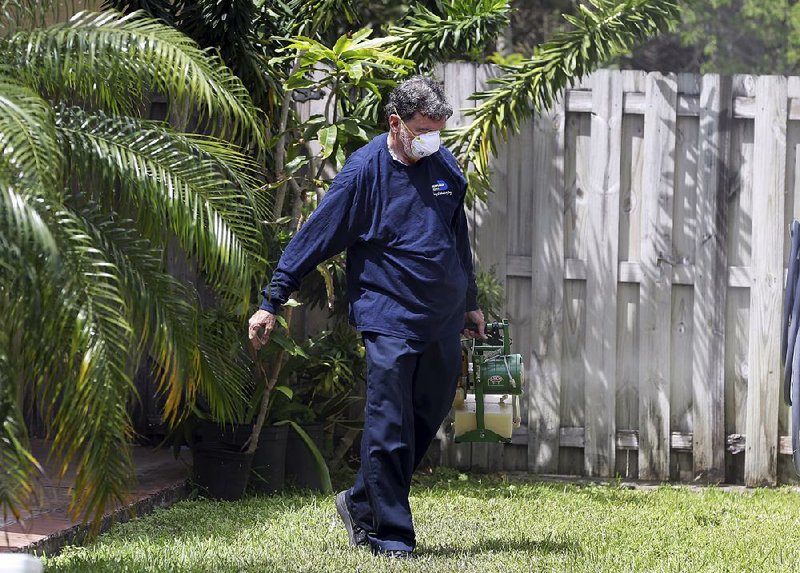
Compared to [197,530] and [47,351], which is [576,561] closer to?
[197,530]

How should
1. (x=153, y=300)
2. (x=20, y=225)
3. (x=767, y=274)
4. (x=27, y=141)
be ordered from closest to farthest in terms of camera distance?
(x=20, y=225), (x=27, y=141), (x=153, y=300), (x=767, y=274)

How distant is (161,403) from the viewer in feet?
22.8

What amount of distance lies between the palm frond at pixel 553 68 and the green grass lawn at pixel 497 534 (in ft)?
5.51

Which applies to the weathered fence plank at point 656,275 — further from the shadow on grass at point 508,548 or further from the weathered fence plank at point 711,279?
the shadow on grass at point 508,548

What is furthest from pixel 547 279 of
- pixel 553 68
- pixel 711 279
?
pixel 553 68

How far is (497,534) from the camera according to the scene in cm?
525

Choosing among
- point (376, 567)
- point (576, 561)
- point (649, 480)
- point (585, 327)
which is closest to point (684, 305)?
point (585, 327)

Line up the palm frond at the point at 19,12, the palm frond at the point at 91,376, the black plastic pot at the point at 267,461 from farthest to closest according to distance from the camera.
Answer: the black plastic pot at the point at 267,461 < the palm frond at the point at 19,12 < the palm frond at the point at 91,376

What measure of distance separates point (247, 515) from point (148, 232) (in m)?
1.98

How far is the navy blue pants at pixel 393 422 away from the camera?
471cm

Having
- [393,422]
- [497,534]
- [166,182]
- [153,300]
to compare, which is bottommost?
[497,534]

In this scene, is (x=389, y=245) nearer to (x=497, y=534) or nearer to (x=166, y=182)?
(x=166, y=182)

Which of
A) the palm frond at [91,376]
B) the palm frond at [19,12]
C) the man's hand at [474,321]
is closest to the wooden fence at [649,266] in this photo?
the man's hand at [474,321]

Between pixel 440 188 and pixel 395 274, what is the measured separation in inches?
15.6
